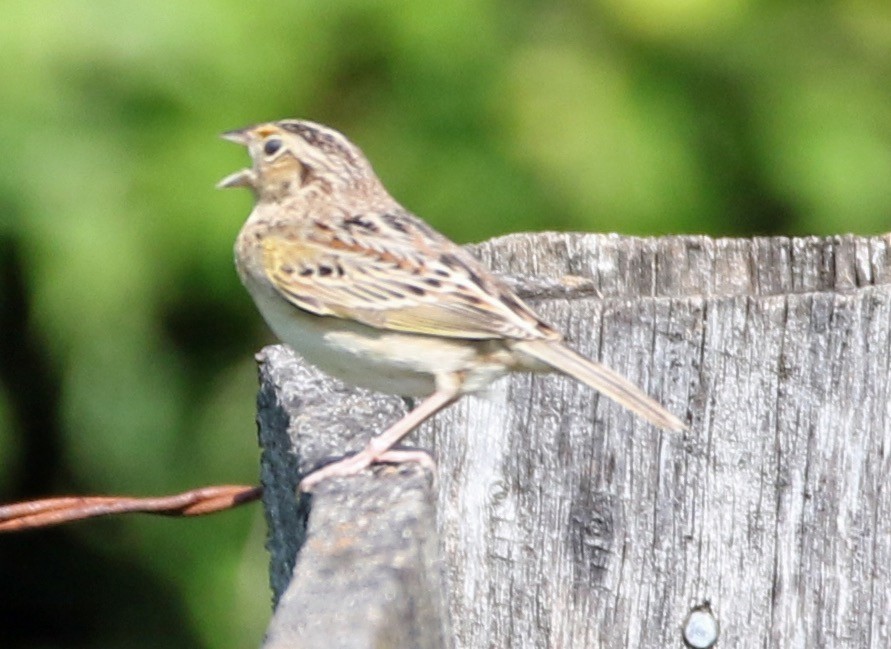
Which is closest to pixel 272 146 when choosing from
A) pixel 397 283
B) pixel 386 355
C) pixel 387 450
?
pixel 397 283

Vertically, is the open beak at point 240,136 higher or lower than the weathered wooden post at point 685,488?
higher

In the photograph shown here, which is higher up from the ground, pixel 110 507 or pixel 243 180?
pixel 243 180

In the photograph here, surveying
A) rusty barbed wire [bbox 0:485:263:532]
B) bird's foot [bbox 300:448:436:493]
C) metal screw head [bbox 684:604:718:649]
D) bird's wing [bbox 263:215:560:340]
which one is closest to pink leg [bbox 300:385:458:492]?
bird's foot [bbox 300:448:436:493]

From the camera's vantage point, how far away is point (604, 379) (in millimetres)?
3381

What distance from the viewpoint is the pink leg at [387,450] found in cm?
311

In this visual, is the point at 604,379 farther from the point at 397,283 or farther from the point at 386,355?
the point at 397,283

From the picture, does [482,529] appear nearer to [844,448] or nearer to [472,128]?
[844,448]

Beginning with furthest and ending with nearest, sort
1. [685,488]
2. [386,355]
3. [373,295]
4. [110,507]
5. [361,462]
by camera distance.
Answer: [373,295], [386,355], [110,507], [685,488], [361,462]

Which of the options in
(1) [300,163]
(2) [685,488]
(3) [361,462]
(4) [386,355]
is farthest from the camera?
(1) [300,163]

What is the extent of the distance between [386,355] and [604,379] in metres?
0.67

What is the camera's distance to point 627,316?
3559 mm

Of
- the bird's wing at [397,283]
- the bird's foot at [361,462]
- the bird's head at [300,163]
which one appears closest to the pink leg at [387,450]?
the bird's foot at [361,462]

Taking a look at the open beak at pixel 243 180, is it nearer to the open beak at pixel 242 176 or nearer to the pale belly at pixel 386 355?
the open beak at pixel 242 176

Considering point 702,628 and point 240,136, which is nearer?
point 702,628
